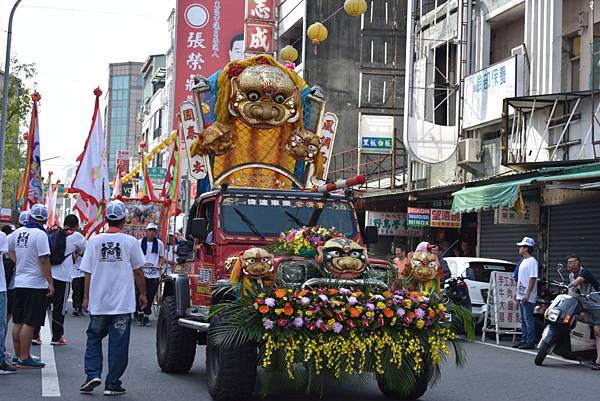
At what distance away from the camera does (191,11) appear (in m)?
41.4

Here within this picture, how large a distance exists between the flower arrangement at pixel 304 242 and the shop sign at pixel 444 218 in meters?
16.3

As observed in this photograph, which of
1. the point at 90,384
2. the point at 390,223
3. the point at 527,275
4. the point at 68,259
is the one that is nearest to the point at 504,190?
Answer: the point at 527,275

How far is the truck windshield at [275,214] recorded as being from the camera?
1189cm

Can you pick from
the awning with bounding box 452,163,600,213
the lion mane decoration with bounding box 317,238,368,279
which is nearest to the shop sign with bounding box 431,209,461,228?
the awning with bounding box 452,163,600,213

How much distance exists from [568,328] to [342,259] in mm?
6004

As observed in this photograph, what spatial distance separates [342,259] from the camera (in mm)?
10016

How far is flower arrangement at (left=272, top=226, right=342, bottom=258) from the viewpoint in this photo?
10.4 m

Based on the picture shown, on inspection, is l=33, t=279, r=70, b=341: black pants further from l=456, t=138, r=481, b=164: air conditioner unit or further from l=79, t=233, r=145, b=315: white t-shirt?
l=456, t=138, r=481, b=164: air conditioner unit

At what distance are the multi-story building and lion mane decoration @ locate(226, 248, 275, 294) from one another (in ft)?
471

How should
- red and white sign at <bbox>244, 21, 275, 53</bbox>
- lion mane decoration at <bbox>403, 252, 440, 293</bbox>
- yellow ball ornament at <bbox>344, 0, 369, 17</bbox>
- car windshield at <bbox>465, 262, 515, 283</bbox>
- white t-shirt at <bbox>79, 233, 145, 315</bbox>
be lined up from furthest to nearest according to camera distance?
red and white sign at <bbox>244, 21, 275, 53</bbox> < yellow ball ornament at <bbox>344, 0, 369, 17</bbox> < car windshield at <bbox>465, 262, 515, 283</bbox> < lion mane decoration at <bbox>403, 252, 440, 293</bbox> < white t-shirt at <bbox>79, 233, 145, 315</bbox>

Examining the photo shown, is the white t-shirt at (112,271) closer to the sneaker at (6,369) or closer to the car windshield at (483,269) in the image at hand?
the sneaker at (6,369)

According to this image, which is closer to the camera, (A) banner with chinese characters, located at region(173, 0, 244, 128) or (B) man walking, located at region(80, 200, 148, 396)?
(B) man walking, located at region(80, 200, 148, 396)

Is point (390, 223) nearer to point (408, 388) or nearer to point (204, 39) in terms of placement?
point (204, 39)

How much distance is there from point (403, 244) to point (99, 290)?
2413 centimetres
